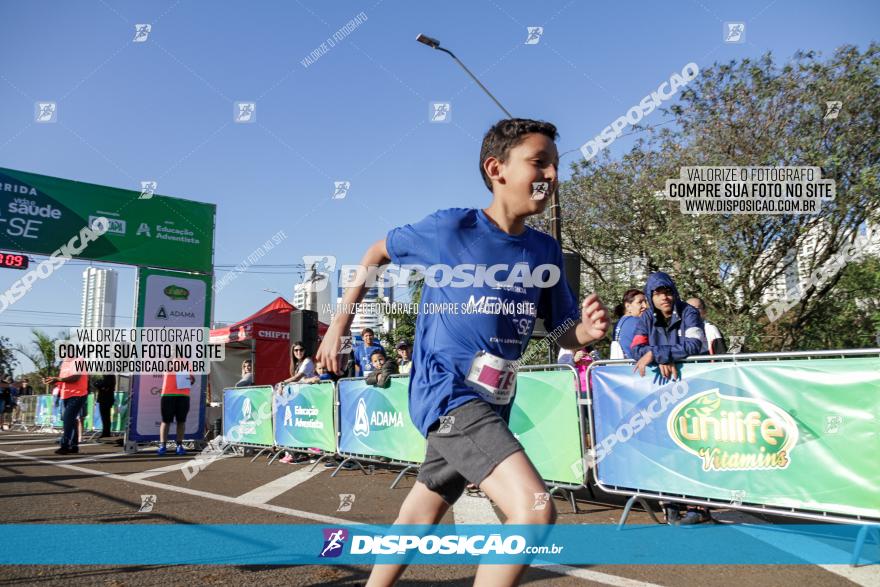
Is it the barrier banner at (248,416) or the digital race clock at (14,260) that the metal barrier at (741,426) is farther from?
the digital race clock at (14,260)

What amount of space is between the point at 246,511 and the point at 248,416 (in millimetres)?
6244

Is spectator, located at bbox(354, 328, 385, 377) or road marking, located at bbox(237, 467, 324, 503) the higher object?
spectator, located at bbox(354, 328, 385, 377)

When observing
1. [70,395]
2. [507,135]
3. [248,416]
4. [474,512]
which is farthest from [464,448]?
[70,395]

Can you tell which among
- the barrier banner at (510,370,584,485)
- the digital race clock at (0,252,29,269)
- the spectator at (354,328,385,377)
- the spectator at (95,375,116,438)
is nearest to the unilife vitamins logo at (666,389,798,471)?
the barrier banner at (510,370,584,485)

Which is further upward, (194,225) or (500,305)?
(194,225)

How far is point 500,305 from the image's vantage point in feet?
7.13

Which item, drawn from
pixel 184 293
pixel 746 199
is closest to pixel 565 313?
pixel 746 199

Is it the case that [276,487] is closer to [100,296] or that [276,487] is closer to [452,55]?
[452,55]

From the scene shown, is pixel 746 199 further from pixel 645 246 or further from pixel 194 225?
pixel 194 225

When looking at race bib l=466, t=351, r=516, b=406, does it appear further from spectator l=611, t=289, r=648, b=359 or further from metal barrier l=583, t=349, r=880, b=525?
spectator l=611, t=289, r=648, b=359

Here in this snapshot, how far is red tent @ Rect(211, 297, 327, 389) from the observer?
18.5 meters

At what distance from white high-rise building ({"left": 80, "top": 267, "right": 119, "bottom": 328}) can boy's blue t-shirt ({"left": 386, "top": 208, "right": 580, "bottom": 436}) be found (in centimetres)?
9826

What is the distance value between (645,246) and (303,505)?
35.1ft

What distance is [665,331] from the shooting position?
17.6 feet
